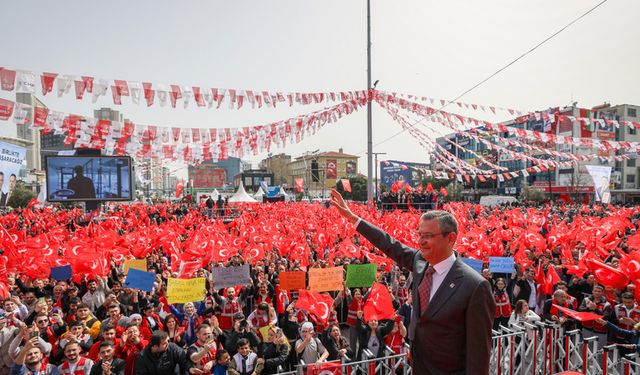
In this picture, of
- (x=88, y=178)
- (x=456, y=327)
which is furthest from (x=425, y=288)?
(x=88, y=178)

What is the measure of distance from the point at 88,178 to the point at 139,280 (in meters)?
11.6

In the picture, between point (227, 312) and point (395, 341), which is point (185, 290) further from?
point (395, 341)

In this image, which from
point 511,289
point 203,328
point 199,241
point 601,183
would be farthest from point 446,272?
point 601,183

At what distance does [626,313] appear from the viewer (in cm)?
662

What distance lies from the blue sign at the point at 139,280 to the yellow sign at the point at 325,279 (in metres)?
3.07

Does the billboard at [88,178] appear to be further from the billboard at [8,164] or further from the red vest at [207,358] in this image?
the red vest at [207,358]

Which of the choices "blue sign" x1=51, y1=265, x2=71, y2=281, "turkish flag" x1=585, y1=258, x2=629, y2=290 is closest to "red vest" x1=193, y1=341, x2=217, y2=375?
"blue sign" x1=51, y1=265, x2=71, y2=281

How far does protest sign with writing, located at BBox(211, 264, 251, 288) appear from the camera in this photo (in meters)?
7.74

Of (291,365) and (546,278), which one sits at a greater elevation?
(546,278)

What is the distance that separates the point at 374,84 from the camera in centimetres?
2025

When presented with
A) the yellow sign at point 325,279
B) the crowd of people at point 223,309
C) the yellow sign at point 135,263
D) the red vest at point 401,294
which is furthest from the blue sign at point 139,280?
the red vest at point 401,294

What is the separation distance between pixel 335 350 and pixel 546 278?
504 cm

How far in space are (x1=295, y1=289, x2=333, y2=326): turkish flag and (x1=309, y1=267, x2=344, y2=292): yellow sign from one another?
13.6 inches

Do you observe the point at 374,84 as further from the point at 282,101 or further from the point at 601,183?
the point at 601,183
